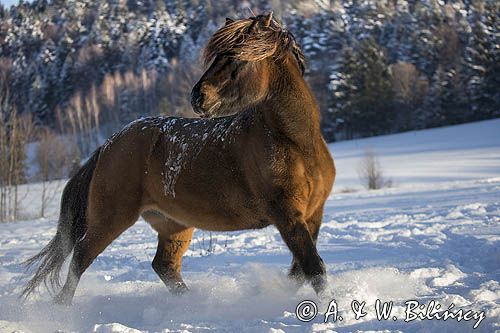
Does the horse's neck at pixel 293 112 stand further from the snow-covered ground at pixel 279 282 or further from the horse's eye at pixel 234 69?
the snow-covered ground at pixel 279 282

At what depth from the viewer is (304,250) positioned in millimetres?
3314

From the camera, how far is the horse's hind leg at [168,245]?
4703 millimetres

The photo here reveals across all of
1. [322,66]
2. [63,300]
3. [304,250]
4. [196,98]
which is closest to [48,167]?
[63,300]

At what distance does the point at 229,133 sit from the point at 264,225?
0.82m

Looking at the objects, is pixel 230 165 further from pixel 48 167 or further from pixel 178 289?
pixel 48 167

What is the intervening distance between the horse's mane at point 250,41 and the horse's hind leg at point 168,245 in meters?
1.84

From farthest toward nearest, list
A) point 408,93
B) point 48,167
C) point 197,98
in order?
point 408,93 < point 48,167 < point 197,98

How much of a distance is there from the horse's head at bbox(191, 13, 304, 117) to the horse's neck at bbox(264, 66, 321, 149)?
0.10 metres

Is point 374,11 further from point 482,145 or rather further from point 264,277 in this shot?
point 264,277

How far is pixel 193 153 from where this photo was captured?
411 cm

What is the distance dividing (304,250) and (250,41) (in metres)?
1.60

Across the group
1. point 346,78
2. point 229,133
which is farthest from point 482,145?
point 229,133

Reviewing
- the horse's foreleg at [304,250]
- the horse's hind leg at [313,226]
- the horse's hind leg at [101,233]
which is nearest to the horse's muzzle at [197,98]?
the horse's foreleg at [304,250]

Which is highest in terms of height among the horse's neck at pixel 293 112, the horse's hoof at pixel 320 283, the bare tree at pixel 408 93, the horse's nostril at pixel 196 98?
the horse's nostril at pixel 196 98
